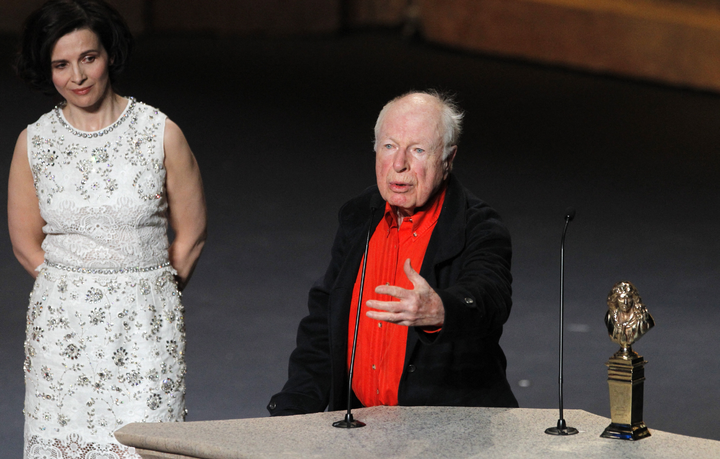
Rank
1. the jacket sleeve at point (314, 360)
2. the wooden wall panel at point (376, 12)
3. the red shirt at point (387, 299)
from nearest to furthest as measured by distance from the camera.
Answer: the red shirt at point (387, 299)
the jacket sleeve at point (314, 360)
the wooden wall panel at point (376, 12)

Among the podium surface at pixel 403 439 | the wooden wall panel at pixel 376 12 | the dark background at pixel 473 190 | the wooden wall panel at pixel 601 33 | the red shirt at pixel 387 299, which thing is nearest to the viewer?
the podium surface at pixel 403 439

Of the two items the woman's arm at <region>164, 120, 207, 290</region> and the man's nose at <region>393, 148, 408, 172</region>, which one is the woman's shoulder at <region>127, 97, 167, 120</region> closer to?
the woman's arm at <region>164, 120, 207, 290</region>

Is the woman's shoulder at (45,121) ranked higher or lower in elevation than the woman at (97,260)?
higher

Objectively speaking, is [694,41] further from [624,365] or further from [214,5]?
[624,365]

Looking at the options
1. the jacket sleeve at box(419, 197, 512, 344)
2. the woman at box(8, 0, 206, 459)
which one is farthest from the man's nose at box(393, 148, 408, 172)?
the woman at box(8, 0, 206, 459)

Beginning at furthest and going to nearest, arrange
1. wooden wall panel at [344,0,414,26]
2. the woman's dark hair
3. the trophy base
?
wooden wall panel at [344,0,414,26] < the woman's dark hair < the trophy base

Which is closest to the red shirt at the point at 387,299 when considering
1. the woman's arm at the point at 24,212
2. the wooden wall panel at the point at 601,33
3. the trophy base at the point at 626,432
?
the trophy base at the point at 626,432

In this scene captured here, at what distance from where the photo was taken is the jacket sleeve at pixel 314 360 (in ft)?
9.54

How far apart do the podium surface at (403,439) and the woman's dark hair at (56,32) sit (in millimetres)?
1320

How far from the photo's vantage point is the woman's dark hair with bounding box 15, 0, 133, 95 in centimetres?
308

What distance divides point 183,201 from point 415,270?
925 mm

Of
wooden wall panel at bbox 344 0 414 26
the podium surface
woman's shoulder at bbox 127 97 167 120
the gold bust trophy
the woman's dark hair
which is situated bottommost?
the podium surface

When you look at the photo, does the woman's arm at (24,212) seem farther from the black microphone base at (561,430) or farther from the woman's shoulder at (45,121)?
the black microphone base at (561,430)

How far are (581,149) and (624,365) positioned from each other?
9.18 m
